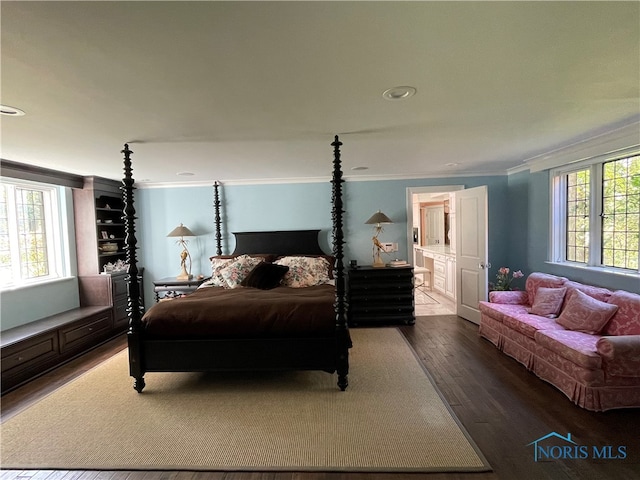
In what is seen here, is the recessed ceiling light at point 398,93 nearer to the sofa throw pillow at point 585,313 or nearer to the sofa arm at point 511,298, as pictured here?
the sofa throw pillow at point 585,313

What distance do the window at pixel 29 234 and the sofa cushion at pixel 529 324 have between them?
19.0ft

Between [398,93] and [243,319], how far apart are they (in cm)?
222

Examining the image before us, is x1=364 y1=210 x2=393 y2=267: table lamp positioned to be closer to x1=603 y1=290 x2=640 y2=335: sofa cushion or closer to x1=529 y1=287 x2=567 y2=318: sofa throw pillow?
x1=529 y1=287 x2=567 y2=318: sofa throw pillow

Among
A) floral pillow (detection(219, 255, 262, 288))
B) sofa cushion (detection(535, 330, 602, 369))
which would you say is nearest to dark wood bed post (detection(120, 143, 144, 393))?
floral pillow (detection(219, 255, 262, 288))

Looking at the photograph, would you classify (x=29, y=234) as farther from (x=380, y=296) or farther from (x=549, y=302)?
(x=549, y=302)

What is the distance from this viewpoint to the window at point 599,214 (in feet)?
10.1

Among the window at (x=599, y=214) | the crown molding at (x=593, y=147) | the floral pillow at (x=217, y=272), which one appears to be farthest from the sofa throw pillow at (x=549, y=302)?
the floral pillow at (x=217, y=272)

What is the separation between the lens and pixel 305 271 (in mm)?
4262

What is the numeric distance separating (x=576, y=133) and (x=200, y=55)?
3392mm

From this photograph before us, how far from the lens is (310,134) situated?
2723 mm

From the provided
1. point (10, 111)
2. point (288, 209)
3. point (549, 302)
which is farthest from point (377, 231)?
point (10, 111)

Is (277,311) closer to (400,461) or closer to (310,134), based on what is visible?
(400,461)

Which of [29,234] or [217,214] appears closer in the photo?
[29,234]

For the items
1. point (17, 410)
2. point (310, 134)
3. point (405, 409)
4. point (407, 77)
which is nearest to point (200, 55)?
point (407, 77)
